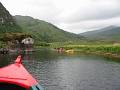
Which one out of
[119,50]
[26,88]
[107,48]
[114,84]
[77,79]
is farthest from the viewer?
[107,48]

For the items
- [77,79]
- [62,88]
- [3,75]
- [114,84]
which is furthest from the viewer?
[77,79]

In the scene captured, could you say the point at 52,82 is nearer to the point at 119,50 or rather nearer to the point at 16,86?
the point at 16,86

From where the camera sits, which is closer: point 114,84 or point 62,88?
point 62,88

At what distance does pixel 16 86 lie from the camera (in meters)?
26.6

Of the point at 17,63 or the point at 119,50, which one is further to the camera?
the point at 119,50

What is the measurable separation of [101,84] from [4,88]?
40.9 metres

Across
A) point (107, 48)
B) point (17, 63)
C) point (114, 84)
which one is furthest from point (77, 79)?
point (107, 48)

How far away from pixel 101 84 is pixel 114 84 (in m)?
2.85

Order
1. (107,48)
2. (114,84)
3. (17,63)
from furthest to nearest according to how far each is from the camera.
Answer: (107,48), (114,84), (17,63)

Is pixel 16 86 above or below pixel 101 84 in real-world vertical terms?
above

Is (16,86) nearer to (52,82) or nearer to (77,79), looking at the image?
(52,82)

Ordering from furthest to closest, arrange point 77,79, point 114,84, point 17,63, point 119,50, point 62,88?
point 119,50 → point 77,79 → point 114,84 → point 62,88 → point 17,63

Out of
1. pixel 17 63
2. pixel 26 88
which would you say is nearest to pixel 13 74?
pixel 26 88

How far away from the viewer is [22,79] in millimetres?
26656
